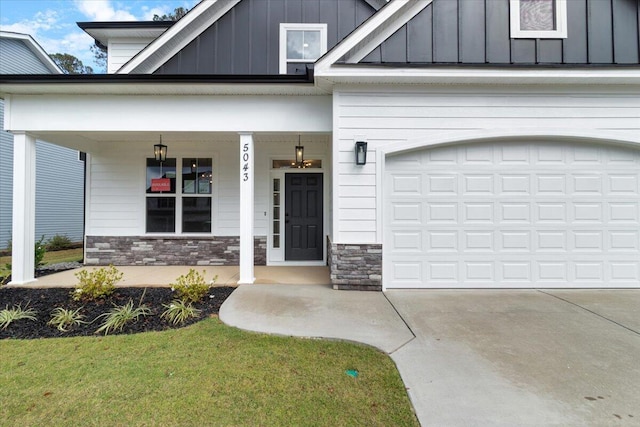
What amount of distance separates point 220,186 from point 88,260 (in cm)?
364

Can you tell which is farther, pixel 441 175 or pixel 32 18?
pixel 32 18

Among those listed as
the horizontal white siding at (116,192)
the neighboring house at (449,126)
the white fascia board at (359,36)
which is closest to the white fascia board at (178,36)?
the neighboring house at (449,126)

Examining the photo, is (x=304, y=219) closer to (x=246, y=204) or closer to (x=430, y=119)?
(x=246, y=204)

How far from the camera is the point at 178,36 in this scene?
689cm

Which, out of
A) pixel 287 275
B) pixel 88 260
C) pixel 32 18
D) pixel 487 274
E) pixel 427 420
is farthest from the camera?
pixel 32 18

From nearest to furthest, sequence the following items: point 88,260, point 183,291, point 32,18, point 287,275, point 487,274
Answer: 1. point 183,291
2. point 487,274
3. point 287,275
4. point 88,260
5. point 32,18

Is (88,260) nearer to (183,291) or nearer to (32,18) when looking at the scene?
(183,291)

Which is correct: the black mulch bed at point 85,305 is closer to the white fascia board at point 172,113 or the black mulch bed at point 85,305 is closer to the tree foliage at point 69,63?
the white fascia board at point 172,113

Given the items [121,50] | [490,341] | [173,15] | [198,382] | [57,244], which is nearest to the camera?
[198,382]

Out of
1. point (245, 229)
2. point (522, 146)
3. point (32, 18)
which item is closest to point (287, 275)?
point (245, 229)

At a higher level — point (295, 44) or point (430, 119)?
point (295, 44)

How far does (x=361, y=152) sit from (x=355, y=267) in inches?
75.6

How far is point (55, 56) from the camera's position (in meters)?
23.3

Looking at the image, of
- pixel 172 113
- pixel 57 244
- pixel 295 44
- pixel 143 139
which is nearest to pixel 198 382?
pixel 172 113
